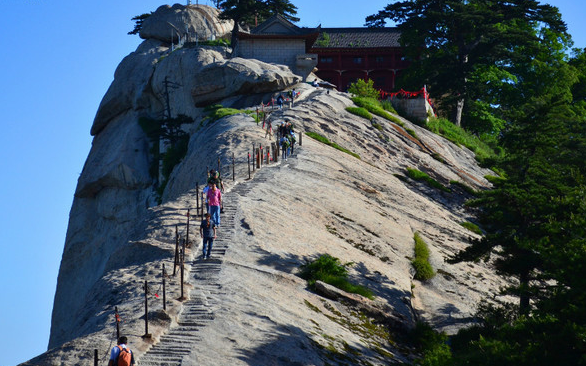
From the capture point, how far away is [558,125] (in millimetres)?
31719

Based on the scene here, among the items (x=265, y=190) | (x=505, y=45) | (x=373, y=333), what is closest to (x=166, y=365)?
(x=373, y=333)

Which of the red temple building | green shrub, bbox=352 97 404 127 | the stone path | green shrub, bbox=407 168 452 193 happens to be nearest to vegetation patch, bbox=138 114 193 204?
green shrub, bbox=352 97 404 127

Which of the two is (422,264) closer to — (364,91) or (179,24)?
(364,91)

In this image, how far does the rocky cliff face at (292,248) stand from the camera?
17.2 metres

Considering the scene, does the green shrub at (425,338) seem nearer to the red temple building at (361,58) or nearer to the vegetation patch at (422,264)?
the vegetation patch at (422,264)

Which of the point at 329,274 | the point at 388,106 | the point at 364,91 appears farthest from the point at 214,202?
the point at 364,91

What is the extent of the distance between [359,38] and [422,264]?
176 feet

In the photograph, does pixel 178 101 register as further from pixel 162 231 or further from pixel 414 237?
pixel 162 231

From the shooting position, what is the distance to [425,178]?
42.3 m

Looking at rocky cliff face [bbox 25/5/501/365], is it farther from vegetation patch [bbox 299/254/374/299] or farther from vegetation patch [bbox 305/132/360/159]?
vegetation patch [bbox 305/132/360/159]

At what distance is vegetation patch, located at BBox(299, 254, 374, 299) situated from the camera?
22.8 metres

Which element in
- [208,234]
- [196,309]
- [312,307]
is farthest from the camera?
[208,234]

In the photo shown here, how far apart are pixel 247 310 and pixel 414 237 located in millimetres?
14668

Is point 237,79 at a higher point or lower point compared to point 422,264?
higher
